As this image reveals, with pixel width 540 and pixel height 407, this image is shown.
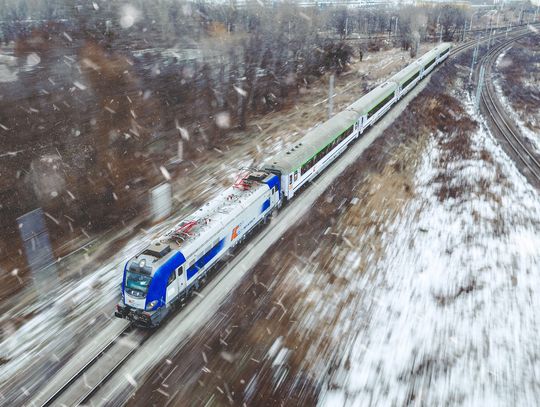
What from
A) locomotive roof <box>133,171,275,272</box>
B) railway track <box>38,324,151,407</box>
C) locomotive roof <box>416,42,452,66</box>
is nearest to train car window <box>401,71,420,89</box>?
locomotive roof <box>416,42,452,66</box>

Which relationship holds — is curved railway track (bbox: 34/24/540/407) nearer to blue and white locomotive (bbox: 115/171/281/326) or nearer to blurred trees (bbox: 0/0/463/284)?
blue and white locomotive (bbox: 115/171/281/326)

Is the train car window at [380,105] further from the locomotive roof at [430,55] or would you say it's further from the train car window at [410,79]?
the locomotive roof at [430,55]

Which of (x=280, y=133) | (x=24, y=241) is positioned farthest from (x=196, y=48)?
(x=24, y=241)

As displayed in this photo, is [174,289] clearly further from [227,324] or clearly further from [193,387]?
[193,387]

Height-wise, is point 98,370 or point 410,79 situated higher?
point 410,79

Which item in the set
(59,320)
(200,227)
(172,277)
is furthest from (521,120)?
(59,320)

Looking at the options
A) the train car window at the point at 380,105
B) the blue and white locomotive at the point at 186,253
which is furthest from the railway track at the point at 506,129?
the blue and white locomotive at the point at 186,253

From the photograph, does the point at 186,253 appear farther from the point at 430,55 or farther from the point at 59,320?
the point at 430,55
